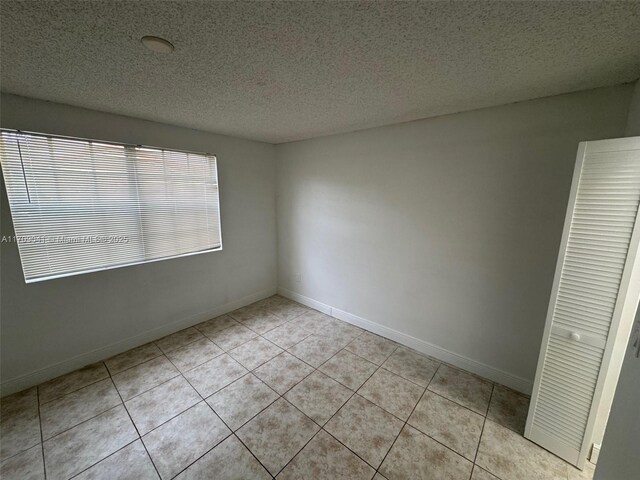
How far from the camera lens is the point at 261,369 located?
90.0 inches

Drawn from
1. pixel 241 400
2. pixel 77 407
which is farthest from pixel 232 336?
pixel 77 407

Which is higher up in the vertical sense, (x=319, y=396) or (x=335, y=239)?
(x=335, y=239)

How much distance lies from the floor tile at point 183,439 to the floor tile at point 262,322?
1142 mm

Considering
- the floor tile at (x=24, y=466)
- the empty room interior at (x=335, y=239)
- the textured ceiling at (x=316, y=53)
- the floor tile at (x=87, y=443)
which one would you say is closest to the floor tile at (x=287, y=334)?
the empty room interior at (x=335, y=239)

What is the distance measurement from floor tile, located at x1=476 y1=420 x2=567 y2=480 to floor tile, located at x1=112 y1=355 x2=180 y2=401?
247cm

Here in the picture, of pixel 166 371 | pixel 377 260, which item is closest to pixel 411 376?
pixel 377 260

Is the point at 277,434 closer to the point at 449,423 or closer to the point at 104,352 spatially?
the point at 449,423

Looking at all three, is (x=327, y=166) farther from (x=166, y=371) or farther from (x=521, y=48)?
(x=166, y=371)

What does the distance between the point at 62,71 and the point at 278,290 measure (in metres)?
3.27

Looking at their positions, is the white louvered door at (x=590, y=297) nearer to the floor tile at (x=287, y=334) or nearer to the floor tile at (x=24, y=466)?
the floor tile at (x=287, y=334)

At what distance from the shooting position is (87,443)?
160cm

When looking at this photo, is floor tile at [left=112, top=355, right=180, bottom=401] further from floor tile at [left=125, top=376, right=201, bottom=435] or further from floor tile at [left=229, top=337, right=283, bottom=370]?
floor tile at [left=229, top=337, right=283, bottom=370]

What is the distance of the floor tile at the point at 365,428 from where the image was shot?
157 centimetres

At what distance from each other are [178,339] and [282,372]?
136 cm
